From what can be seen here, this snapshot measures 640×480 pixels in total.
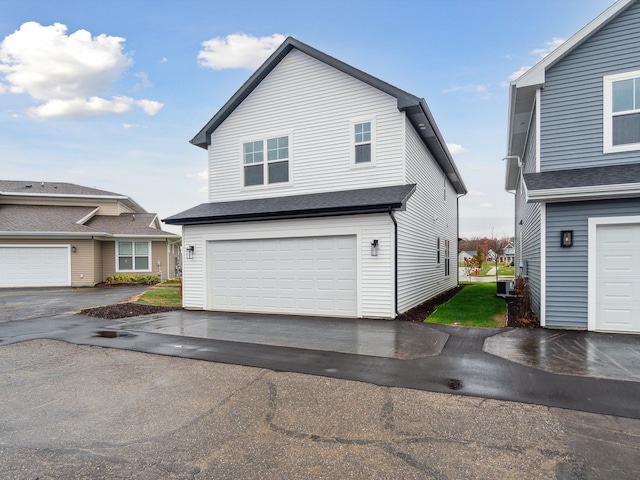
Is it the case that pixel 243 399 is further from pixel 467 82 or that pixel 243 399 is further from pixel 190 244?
pixel 467 82

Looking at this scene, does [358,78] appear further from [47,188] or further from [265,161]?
[47,188]

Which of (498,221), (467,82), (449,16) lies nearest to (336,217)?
(449,16)

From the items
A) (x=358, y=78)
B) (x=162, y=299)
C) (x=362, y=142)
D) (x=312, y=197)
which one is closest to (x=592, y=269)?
(x=362, y=142)

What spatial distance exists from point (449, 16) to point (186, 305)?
13670 mm

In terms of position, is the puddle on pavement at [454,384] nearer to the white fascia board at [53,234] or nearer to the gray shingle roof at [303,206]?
the gray shingle roof at [303,206]

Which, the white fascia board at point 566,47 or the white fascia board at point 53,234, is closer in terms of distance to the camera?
the white fascia board at point 566,47

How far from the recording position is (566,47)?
8.09 metres

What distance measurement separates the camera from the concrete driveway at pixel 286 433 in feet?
9.72

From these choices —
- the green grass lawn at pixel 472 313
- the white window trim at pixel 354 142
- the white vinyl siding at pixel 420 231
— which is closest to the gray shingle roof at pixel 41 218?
the white window trim at pixel 354 142

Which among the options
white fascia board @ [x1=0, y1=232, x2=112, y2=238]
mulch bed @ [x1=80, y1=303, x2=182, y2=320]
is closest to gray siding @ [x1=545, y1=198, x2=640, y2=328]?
mulch bed @ [x1=80, y1=303, x2=182, y2=320]

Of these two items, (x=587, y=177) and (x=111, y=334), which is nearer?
(x=587, y=177)

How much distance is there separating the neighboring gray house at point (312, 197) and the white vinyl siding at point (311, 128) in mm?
33

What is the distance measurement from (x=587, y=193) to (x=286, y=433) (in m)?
7.46

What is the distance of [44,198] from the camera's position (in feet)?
77.4
